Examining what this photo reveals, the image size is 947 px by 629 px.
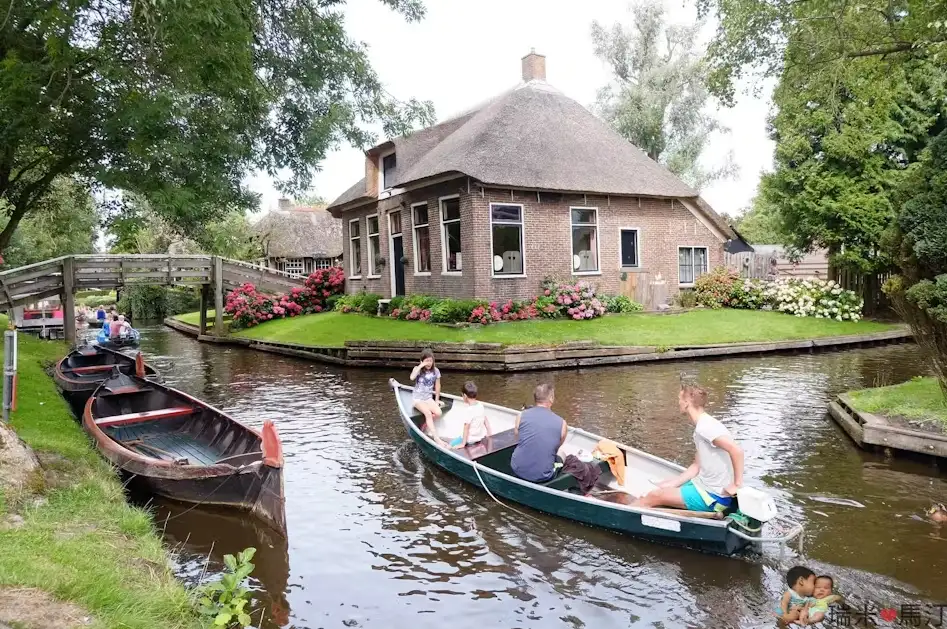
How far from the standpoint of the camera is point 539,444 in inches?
286

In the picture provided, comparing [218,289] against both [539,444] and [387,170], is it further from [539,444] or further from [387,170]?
[539,444]

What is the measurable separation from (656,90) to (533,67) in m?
12.2

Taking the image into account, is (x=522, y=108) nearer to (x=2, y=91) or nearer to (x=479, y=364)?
(x=479, y=364)

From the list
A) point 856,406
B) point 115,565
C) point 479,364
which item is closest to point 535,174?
point 479,364

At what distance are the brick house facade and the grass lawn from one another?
7.06 feet

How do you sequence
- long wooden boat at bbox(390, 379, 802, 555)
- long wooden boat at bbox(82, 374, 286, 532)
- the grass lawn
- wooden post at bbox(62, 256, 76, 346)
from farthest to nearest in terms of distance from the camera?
1. wooden post at bbox(62, 256, 76, 346)
2. the grass lawn
3. long wooden boat at bbox(82, 374, 286, 532)
4. long wooden boat at bbox(390, 379, 802, 555)

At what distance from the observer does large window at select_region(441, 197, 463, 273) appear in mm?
21469

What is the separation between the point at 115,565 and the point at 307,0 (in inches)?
439

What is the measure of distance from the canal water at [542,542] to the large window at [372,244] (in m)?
15.3

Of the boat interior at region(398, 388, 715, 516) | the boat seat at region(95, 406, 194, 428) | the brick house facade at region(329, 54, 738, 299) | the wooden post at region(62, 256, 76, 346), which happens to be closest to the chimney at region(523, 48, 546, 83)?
the brick house facade at region(329, 54, 738, 299)

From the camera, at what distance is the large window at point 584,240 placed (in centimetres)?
2239

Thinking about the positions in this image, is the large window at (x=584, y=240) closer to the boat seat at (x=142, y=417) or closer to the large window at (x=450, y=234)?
the large window at (x=450, y=234)

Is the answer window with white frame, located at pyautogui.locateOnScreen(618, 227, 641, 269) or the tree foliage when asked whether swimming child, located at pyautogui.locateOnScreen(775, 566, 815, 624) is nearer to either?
the tree foliage

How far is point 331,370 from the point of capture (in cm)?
1802
